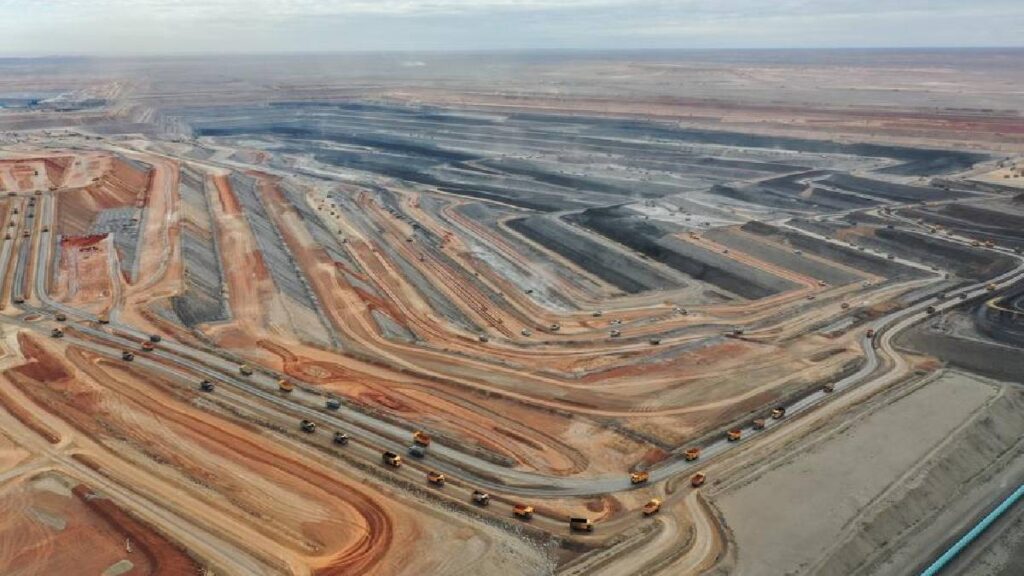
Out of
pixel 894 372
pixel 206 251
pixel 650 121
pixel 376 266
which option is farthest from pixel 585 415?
pixel 650 121

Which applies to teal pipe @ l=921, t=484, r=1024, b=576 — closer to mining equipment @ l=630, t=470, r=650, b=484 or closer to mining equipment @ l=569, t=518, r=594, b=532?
mining equipment @ l=630, t=470, r=650, b=484

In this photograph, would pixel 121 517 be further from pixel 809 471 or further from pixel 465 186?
pixel 465 186

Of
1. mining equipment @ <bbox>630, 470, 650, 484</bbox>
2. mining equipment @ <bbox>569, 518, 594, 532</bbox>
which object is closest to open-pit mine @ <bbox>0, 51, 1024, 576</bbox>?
mining equipment @ <bbox>630, 470, 650, 484</bbox>

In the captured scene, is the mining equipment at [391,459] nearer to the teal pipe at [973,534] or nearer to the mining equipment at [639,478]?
the mining equipment at [639,478]

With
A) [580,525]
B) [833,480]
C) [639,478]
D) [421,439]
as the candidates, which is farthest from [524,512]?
[833,480]

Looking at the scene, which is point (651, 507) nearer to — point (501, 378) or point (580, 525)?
point (580, 525)

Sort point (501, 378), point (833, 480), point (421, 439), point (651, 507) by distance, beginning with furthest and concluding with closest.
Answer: point (501, 378) → point (421, 439) → point (833, 480) → point (651, 507)

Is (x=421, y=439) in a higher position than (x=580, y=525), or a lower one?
higher
